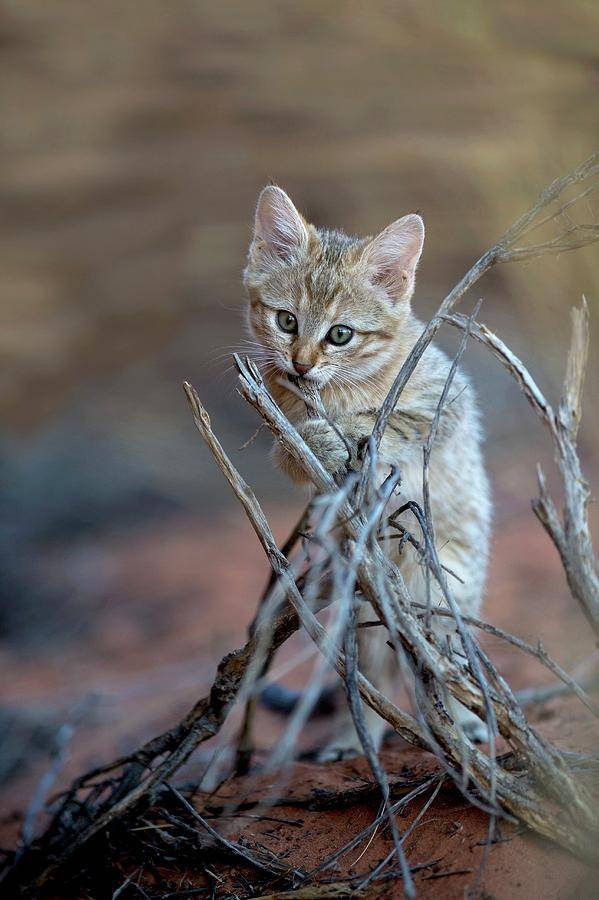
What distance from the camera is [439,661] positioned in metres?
1.94

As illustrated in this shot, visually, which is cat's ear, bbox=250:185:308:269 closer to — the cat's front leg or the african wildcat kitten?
the african wildcat kitten

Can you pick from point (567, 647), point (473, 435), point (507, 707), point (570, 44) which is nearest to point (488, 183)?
point (570, 44)

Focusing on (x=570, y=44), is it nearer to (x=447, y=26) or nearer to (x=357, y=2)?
(x=447, y=26)

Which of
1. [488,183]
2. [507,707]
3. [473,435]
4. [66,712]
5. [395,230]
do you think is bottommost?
[66,712]

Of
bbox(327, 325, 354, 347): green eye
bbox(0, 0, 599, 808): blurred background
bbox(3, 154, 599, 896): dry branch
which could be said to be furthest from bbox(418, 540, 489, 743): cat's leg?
bbox(0, 0, 599, 808): blurred background

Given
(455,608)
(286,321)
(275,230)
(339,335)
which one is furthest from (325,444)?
(275,230)

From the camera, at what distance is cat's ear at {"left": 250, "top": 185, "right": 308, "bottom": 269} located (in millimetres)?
3344

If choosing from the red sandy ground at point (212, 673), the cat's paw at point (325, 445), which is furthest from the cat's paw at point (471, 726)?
the cat's paw at point (325, 445)

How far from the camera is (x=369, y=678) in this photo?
359 centimetres

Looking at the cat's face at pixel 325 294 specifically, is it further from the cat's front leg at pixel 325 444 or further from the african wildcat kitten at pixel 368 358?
the cat's front leg at pixel 325 444

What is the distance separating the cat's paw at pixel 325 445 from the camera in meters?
2.60

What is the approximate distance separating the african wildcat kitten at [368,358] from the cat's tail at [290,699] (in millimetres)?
791

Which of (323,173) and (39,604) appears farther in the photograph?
(323,173)

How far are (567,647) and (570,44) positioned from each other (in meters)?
3.41
